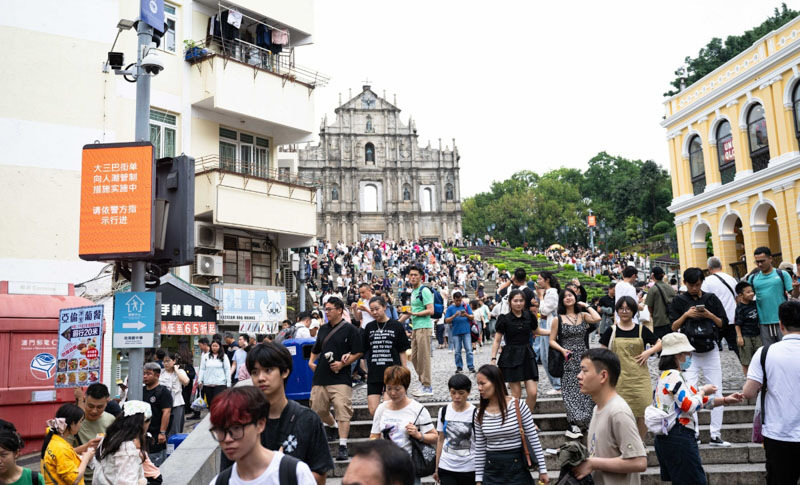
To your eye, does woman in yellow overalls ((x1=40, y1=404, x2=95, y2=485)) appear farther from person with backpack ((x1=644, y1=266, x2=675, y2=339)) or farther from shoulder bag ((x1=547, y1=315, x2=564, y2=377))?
person with backpack ((x1=644, y1=266, x2=675, y2=339))

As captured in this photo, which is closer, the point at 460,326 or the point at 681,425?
the point at 681,425

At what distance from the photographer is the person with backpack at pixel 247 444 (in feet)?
9.96

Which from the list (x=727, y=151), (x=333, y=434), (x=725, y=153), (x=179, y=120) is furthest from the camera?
(x=725, y=153)

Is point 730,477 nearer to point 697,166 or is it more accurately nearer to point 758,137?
point 758,137

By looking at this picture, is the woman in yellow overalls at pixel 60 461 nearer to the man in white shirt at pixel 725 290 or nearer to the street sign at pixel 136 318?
the street sign at pixel 136 318

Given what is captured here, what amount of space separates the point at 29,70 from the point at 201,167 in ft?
16.4

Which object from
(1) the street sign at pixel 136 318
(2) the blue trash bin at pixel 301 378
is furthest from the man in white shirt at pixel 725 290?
(1) the street sign at pixel 136 318

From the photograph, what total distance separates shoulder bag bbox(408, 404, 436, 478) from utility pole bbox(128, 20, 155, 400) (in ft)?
11.1

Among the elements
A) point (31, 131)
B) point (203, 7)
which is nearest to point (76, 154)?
point (31, 131)

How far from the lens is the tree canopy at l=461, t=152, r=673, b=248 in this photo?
210 ft

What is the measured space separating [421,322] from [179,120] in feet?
40.2

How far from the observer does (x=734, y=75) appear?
25.0m

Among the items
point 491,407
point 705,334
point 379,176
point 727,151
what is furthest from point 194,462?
point 379,176

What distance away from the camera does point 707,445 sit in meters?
7.44
